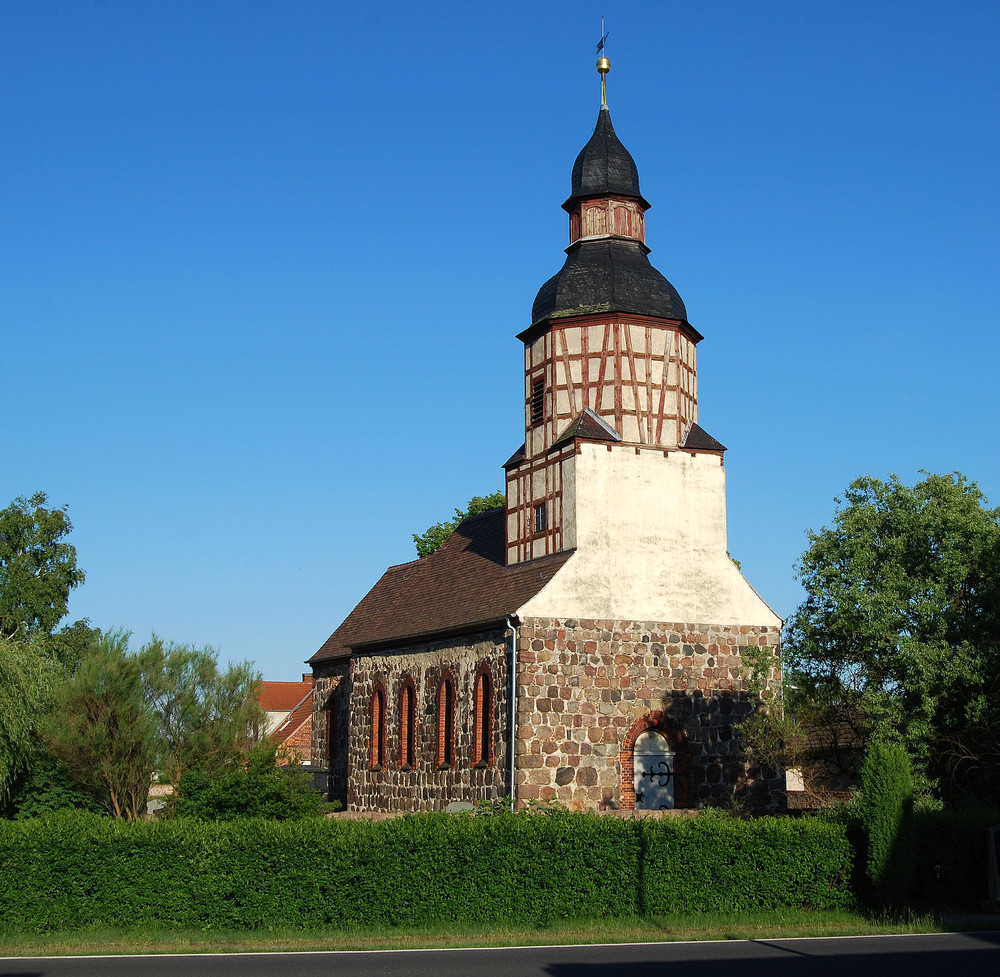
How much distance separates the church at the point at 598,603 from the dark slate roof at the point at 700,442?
0.23 feet

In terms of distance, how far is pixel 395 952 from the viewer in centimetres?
1716

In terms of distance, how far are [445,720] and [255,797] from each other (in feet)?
25.5

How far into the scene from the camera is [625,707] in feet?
91.9

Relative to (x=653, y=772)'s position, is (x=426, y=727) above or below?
above

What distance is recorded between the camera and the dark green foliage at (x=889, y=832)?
21.0 meters

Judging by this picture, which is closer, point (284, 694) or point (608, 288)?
point (608, 288)

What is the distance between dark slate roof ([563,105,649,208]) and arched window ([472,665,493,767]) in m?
13.2

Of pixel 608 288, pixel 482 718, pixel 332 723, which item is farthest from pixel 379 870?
pixel 332 723

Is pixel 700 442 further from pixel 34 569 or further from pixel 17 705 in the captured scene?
pixel 34 569

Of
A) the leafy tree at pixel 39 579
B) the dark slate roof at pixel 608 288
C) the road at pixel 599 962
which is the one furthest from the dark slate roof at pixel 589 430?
the leafy tree at pixel 39 579

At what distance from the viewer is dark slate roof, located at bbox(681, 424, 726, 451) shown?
1196 inches

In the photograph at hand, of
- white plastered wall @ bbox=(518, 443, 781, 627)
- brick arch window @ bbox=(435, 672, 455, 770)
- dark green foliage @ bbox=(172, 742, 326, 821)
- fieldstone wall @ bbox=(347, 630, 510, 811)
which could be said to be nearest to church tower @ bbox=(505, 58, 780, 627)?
white plastered wall @ bbox=(518, 443, 781, 627)

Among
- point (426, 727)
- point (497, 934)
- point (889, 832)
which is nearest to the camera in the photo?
point (497, 934)

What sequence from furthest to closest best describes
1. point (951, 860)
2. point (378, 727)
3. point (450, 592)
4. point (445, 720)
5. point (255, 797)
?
point (378, 727)
point (450, 592)
point (445, 720)
point (255, 797)
point (951, 860)
